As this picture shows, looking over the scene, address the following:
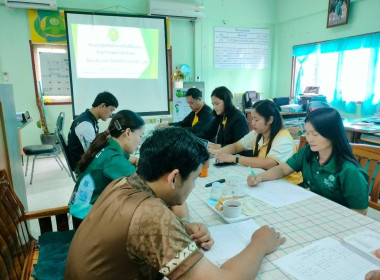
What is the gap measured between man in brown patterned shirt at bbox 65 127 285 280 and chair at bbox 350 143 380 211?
106 cm

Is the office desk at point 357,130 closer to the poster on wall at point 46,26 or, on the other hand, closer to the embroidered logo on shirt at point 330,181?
the embroidered logo on shirt at point 330,181

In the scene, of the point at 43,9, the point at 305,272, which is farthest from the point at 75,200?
the point at 43,9

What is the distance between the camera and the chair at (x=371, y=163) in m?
1.52

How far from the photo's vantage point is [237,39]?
5.55m

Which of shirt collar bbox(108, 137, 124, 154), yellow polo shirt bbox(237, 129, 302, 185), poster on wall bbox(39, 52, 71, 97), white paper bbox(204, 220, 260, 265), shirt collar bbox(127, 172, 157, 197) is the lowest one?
white paper bbox(204, 220, 260, 265)

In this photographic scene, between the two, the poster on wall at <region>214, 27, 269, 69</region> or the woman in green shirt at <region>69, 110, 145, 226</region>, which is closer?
the woman in green shirt at <region>69, 110, 145, 226</region>

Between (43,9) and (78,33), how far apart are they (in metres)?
0.89

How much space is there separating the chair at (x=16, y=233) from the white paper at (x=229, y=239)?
27.9 inches

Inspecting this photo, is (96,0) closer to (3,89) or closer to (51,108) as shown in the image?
(51,108)

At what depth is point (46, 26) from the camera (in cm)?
427

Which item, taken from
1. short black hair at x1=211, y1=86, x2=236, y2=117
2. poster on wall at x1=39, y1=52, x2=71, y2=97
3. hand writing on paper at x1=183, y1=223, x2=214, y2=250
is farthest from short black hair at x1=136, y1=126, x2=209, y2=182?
poster on wall at x1=39, y1=52, x2=71, y2=97

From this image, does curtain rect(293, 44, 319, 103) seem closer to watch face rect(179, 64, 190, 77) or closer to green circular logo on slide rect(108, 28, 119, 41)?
watch face rect(179, 64, 190, 77)

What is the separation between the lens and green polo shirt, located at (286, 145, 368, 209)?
4.12 feet

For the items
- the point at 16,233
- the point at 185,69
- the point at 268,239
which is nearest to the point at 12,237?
the point at 16,233
